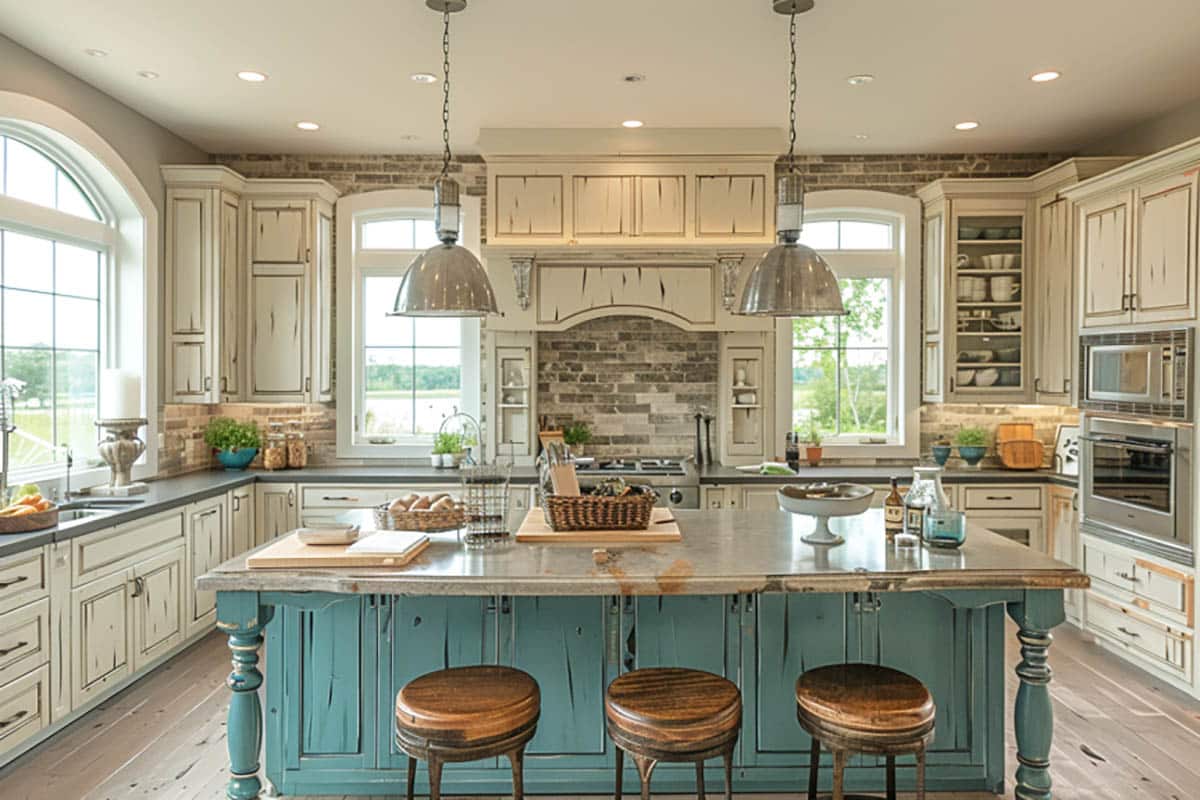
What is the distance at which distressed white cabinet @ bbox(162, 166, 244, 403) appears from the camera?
5.33 metres

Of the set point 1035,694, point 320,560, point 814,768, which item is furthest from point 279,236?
point 1035,694

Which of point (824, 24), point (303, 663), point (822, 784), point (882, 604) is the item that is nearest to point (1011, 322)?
point (824, 24)

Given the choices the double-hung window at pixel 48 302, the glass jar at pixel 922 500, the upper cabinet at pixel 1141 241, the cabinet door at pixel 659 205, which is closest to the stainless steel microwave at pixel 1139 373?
the upper cabinet at pixel 1141 241

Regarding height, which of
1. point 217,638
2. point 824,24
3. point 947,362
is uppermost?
point 824,24

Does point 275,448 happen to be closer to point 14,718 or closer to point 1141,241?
point 14,718

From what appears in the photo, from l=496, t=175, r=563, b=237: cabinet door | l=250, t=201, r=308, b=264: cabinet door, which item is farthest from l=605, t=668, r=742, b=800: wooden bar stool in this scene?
l=250, t=201, r=308, b=264: cabinet door

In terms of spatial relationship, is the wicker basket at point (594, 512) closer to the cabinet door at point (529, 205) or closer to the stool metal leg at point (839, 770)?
the stool metal leg at point (839, 770)

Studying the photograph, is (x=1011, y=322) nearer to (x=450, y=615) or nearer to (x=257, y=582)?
(x=450, y=615)

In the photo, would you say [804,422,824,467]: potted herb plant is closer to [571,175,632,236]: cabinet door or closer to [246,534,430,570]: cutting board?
[571,175,632,236]: cabinet door

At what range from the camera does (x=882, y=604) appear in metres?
3.01

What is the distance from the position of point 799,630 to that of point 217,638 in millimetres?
3656

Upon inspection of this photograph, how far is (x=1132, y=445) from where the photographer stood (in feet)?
14.5

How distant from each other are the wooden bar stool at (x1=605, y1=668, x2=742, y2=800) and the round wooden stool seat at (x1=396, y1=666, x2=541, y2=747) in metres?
0.25

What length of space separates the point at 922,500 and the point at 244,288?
4.54m
